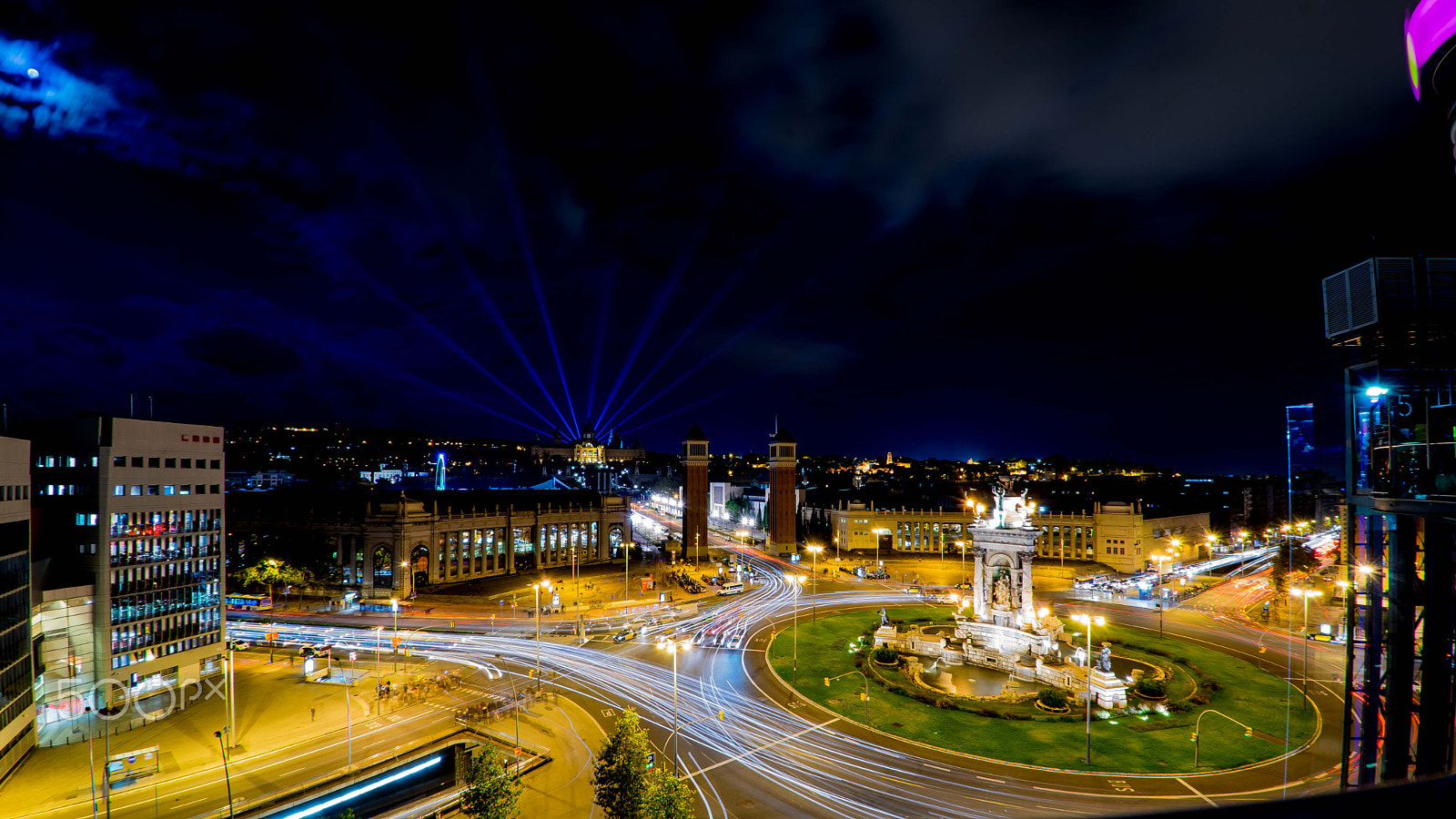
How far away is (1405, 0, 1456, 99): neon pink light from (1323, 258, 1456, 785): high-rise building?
6.35 metres

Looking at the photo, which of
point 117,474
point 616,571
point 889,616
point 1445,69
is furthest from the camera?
point 616,571

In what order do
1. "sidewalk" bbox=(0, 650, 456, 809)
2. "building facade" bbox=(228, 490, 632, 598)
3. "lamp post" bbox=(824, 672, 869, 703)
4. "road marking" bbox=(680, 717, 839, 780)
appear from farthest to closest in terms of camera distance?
"building facade" bbox=(228, 490, 632, 598) → "lamp post" bbox=(824, 672, 869, 703) → "sidewalk" bbox=(0, 650, 456, 809) → "road marking" bbox=(680, 717, 839, 780)

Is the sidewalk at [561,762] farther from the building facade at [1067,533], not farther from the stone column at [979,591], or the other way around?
the building facade at [1067,533]

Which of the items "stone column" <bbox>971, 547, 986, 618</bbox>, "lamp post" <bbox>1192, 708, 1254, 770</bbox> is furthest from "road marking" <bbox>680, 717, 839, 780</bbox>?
"stone column" <bbox>971, 547, 986, 618</bbox>

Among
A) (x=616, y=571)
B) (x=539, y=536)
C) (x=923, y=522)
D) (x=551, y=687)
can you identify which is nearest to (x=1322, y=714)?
(x=551, y=687)

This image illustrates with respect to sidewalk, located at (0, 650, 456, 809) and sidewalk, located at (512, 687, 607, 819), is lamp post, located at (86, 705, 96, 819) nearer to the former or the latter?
sidewalk, located at (0, 650, 456, 809)

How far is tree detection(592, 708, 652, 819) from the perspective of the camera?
2506 cm

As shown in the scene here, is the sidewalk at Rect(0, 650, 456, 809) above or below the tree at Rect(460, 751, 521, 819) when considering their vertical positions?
below

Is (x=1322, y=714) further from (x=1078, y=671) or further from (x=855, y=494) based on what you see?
(x=855, y=494)

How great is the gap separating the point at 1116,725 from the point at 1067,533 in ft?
207

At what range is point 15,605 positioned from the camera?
35.4m

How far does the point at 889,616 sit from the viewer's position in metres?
62.0

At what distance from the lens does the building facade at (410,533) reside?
255ft

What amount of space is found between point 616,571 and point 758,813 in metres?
64.7
